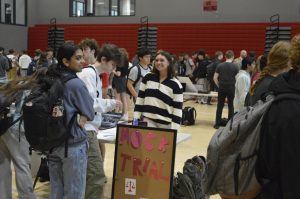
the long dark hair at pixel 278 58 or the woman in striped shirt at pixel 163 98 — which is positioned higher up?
the long dark hair at pixel 278 58

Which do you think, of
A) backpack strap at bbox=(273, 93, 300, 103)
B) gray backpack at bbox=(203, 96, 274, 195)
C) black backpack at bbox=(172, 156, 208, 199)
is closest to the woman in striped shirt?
black backpack at bbox=(172, 156, 208, 199)

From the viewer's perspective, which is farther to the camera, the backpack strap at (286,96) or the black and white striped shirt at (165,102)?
the black and white striped shirt at (165,102)

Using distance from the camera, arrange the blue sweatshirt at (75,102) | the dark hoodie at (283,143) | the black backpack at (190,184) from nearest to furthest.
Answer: the dark hoodie at (283,143)
the blue sweatshirt at (75,102)
the black backpack at (190,184)

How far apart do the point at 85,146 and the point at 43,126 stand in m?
0.46

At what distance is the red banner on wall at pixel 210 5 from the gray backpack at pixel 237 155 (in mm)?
17219

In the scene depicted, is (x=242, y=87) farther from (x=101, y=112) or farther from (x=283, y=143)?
(x=283, y=143)

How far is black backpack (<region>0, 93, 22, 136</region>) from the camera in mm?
3324

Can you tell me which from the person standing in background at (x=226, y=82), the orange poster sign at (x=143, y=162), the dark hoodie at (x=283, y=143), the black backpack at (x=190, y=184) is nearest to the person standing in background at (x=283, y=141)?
the dark hoodie at (x=283, y=143)

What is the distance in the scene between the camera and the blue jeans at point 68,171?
9.58 ft

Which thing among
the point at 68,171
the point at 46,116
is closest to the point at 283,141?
the point at 46,116

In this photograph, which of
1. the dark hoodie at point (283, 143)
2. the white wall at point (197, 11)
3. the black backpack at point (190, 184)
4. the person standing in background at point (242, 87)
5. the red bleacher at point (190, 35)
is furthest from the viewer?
the red bleacher at point (190, 35)

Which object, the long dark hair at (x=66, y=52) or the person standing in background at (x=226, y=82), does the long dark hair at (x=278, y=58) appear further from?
the person standing in background at (x=226, y=82)

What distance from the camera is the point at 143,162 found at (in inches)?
138

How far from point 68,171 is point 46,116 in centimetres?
50
